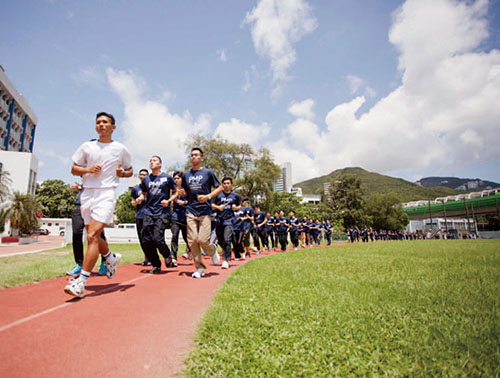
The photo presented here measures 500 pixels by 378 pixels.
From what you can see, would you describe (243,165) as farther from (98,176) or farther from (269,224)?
(98,176)

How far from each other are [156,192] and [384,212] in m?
72.4

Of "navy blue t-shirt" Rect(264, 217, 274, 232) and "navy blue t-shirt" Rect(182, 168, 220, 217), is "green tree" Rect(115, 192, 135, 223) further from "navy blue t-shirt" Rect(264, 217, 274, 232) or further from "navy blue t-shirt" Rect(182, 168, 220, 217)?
"navy blue t-shirt" Rect(182, 168, 220, 217)

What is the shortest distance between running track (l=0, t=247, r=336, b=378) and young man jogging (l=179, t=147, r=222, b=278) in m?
1.02

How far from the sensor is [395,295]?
3555 mm

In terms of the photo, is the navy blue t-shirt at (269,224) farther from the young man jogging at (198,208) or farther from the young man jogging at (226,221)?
the young man jogging at (198,208)

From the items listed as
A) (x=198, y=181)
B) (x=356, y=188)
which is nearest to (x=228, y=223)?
(x=198, y=181)

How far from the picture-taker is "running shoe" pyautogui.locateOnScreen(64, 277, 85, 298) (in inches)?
137

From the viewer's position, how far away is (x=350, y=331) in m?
2.45

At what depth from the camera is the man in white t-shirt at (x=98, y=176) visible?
3826 millimetres

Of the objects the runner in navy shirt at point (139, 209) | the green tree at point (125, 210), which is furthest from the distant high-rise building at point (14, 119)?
the runner in navy shirt at point (139, 209)

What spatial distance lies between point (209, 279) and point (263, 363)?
3.42 m

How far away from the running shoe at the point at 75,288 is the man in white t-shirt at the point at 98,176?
27 mm

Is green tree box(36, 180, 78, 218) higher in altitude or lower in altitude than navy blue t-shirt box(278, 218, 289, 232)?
higher

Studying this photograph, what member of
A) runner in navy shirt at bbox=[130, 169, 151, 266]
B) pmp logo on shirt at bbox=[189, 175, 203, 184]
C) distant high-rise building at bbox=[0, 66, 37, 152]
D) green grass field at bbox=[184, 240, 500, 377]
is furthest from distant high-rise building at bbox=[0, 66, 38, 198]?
green grass field at bbox=[184, 240, 500, 377]
